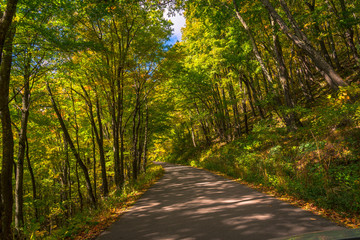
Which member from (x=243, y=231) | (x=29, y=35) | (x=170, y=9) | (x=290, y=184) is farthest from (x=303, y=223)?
(x=170, y=9)

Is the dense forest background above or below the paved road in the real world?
above

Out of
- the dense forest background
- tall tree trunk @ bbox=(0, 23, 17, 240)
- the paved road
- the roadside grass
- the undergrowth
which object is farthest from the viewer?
the dense forest background

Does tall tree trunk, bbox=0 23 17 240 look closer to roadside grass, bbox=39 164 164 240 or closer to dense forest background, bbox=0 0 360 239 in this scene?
dense forest background, bbox=0 0 360 239

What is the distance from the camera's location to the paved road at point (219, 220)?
3.79m

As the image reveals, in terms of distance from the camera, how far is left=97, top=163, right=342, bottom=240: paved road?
12.4 feet

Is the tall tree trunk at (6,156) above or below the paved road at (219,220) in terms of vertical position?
above

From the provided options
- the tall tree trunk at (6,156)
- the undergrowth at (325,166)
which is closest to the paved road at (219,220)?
the undergrowth at (325,166)

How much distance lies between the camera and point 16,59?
21.1 feet

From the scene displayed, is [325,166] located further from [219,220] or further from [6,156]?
[6,156]

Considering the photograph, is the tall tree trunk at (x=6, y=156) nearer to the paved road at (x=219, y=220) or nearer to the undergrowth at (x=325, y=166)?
the paved road at (x=219, y=220)

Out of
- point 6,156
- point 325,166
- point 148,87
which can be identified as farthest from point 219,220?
point 148,87

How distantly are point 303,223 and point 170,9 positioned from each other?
10.2 metres

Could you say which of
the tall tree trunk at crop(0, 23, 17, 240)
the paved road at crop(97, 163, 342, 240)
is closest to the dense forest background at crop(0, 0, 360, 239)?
the tall tree trunk at crop(0, 23, 17, 240)

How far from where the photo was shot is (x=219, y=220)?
455 cm
